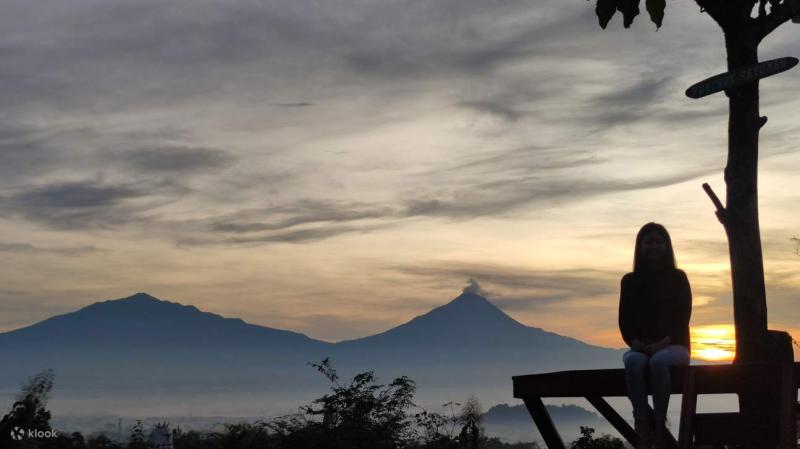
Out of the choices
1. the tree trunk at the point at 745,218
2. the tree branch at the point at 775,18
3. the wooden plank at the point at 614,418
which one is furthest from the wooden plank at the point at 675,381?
the tree branch at the point at 775,18

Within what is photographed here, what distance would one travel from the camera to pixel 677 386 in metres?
11.0

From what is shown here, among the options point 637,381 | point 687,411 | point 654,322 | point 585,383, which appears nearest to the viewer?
point 687,411

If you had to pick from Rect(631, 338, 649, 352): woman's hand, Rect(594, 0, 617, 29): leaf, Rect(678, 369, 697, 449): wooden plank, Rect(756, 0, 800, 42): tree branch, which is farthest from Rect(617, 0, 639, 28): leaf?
Rect(678, 369, 697, 449): wooden plank

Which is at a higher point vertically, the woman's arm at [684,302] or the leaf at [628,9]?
the leaf at [628,9]

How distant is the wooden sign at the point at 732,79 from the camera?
12.4 metres

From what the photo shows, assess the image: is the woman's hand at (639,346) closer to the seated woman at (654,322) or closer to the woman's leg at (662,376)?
the seated woman at (654,322)

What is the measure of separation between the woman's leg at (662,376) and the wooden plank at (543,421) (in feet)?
6.23

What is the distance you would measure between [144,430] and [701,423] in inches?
415

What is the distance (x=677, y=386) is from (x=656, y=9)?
13.8 feet

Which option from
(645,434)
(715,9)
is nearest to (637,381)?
(645,434)

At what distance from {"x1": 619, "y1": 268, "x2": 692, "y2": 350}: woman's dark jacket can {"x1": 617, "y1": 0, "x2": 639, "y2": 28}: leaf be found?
9.58 ft

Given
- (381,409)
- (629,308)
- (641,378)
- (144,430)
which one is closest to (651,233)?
(629,308)

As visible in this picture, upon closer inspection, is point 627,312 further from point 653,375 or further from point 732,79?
point 732,79

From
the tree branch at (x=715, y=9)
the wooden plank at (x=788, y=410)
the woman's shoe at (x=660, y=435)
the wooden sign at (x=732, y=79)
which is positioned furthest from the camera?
the tree branch at (x=715, y=9)
